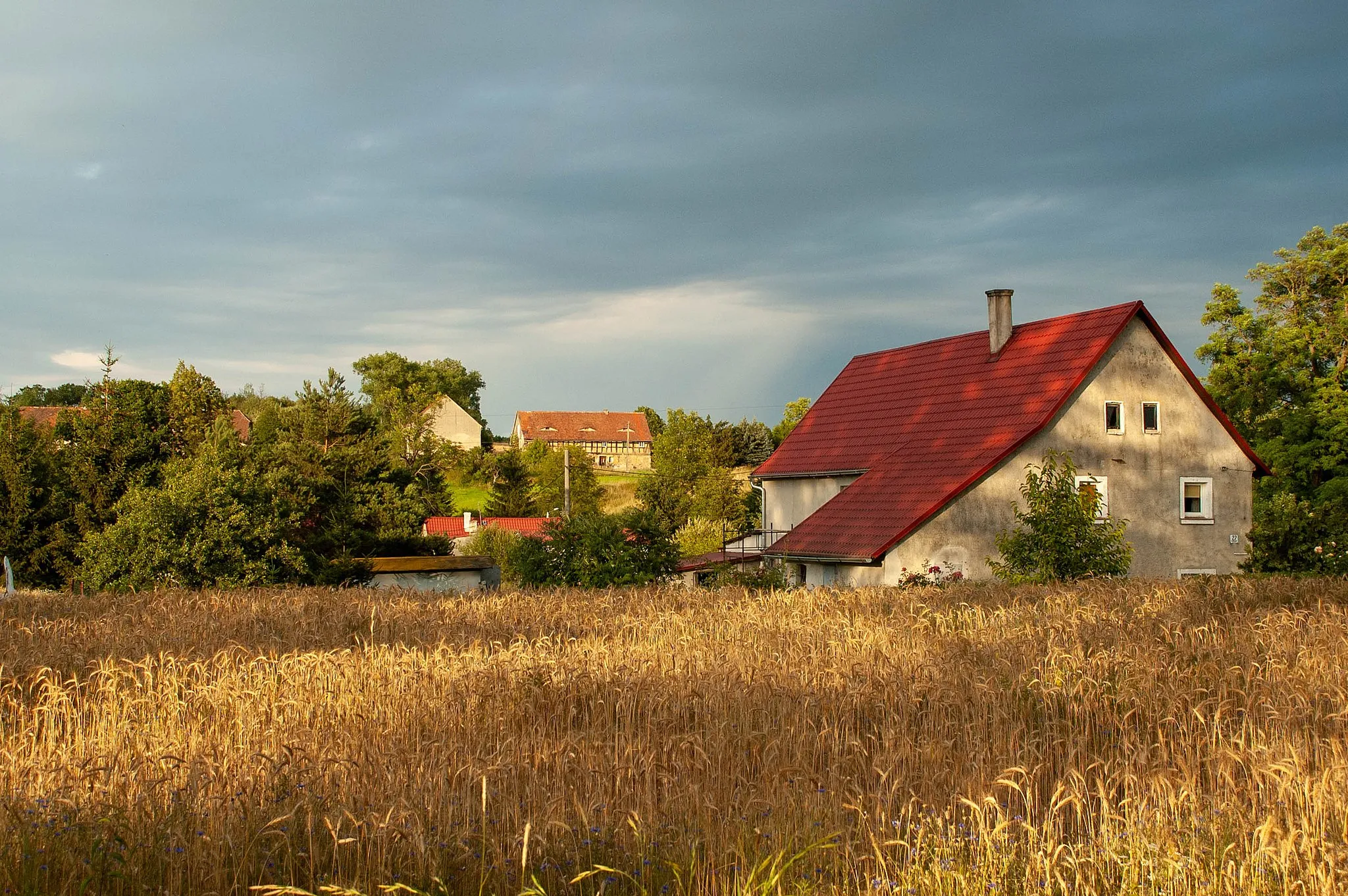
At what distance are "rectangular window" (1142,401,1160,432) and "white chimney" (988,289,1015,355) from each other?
192 inches

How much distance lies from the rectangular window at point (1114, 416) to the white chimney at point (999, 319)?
4072 millimetres

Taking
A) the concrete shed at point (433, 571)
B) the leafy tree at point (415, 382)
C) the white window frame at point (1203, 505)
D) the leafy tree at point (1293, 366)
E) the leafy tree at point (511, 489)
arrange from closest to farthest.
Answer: the concrete shed at point (433, 571), the white window frame at point (1203, 505), the leafy tree at point (1293, 366), the leafy tree at point (511, 489), the leafy tree at point (415, 382)

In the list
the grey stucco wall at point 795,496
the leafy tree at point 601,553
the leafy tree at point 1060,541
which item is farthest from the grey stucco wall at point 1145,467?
the leafy tree at point 601,553

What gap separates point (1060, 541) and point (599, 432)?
12473 cm

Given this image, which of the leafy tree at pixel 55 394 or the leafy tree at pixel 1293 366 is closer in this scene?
the leafy tree at pixel 1293 366

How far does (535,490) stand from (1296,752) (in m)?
81.5

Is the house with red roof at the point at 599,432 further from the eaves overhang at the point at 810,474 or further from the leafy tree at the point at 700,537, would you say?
the eaves overhang at the point at 810,474

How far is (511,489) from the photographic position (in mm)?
88062

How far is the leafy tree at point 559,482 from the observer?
81.1m

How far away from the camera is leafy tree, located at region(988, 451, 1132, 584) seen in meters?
22.0

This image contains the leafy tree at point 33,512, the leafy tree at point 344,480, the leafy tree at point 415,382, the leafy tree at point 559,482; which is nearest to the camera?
the leafy tree at point 33,512

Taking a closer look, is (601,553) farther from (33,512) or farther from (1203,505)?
(33,512)

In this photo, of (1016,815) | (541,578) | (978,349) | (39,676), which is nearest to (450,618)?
(39,676)

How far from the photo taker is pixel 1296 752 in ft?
18.7
